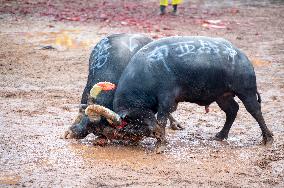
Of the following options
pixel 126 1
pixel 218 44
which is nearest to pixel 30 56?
pixel 218 44

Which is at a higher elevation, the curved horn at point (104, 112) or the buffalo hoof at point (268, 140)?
the curved horn at point (104, 112)

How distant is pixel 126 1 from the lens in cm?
2119

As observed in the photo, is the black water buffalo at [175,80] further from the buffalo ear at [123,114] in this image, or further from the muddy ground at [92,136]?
the muddy ground at [92,136]

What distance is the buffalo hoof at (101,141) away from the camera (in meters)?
6.95

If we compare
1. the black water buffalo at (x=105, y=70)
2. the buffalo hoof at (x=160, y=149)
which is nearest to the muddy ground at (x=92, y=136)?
the buffalo hoof at (x=160, y=149)

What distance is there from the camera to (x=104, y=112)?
653 centimetres

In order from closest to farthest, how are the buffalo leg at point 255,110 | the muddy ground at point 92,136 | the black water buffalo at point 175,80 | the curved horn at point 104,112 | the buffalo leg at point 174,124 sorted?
the muddy ground at point 92,136 < the curved horn at point 104,112 < the black water buffalo at point 175,80 < the buffalo leg at point 255,110 < the buffalo leg at point 174,124

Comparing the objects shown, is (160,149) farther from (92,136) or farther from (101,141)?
(92,136)

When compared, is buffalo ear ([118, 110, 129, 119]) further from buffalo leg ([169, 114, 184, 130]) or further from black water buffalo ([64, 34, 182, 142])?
buffalo leg ([169, 114, 184, 130])

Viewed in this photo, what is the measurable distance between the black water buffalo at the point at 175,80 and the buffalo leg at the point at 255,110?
0.04 feet

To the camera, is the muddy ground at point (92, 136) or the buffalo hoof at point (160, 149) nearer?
the muddy ground at point (92, 136)

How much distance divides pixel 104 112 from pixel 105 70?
3.18ft

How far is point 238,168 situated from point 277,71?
5132 mm

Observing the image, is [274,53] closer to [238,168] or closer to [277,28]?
[277,28]
